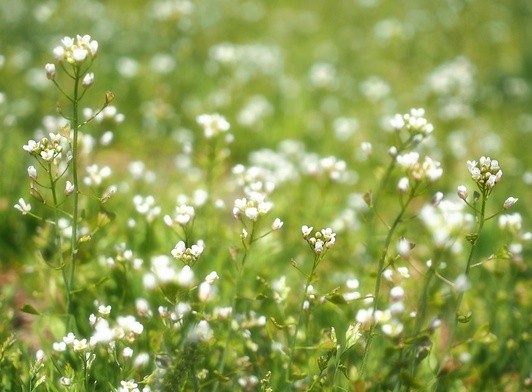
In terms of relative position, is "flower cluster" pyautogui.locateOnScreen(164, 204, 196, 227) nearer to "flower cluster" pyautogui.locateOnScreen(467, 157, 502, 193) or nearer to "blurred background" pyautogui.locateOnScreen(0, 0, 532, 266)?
"flower cluster" pyautogui.locateOnScreen(467, 157, 502, 193)

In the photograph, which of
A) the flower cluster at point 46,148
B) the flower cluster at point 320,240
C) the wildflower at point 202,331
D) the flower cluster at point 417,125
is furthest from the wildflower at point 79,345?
the flower cluster at point 417,125

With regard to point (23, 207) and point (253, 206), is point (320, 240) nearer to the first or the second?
point (253, 206)

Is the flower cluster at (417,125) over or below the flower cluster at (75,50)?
below

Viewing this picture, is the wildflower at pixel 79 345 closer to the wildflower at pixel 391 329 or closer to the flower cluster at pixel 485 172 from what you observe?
the wildflower at pixel 391 329

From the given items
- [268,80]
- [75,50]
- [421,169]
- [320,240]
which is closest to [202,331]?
[320,240]

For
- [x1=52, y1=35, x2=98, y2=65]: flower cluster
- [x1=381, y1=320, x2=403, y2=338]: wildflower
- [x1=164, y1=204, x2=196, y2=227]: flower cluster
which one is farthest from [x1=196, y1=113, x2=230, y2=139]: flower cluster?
[x1=381, y1=320, x2=403, y2=338]: wildflower

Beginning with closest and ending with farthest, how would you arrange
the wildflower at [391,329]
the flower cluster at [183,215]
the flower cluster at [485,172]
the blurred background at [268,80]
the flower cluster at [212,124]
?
the wildflower at [391,329]
the flower cluster at [485,172]
the flower cluster at [183,215]
the flower cluster at [212,124]
the blurred background at [268,80]

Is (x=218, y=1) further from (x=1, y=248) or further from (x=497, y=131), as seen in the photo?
(x=1, y=248)
